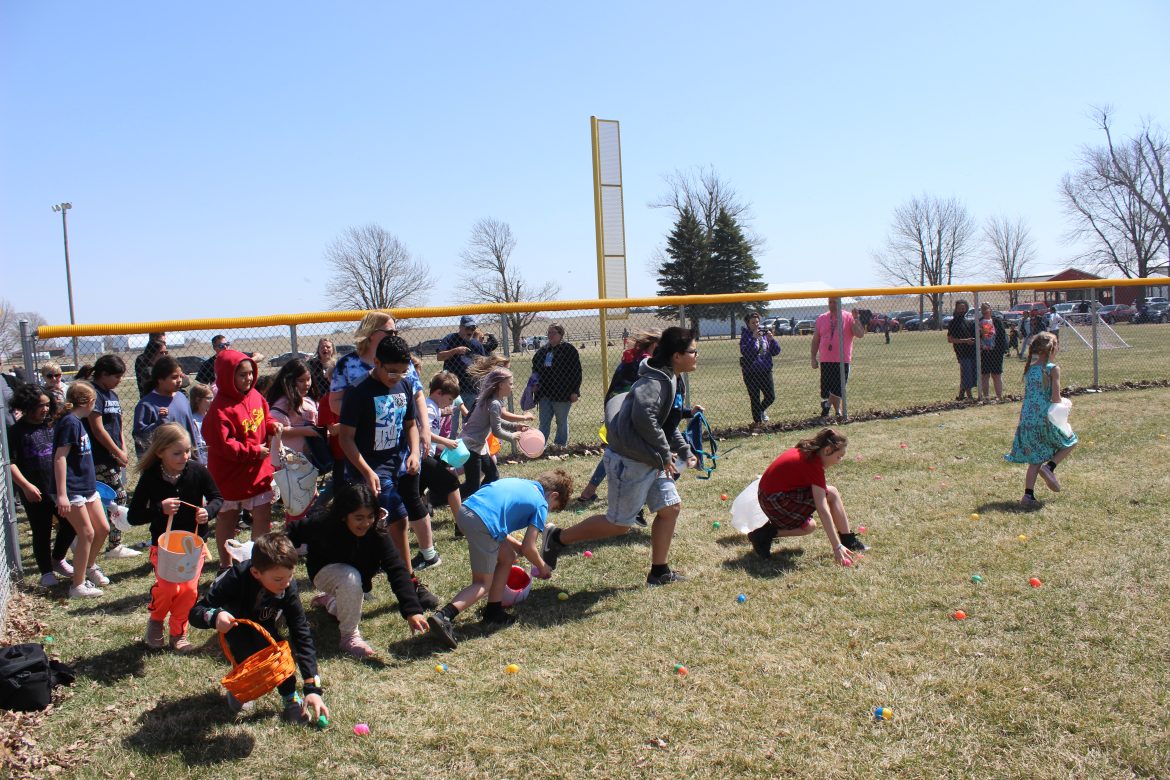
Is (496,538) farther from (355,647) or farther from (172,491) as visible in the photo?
(172,491)

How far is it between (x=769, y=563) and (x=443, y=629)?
2.42m

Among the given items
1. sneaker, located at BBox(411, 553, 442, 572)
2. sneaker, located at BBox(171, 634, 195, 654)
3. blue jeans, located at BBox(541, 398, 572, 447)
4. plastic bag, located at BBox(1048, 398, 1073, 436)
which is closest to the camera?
sneaker, located at BBox(171, 634, 195, 654)

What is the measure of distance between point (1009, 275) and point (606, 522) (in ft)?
233

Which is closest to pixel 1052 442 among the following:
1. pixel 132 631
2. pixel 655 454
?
pixel 655 454

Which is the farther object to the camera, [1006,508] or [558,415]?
[558,415]

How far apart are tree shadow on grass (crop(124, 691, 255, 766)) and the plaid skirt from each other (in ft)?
11.5

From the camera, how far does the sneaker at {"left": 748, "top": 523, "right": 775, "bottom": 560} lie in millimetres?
5871

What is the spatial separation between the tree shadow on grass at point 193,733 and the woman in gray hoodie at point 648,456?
225 cm

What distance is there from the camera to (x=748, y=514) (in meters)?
6.29

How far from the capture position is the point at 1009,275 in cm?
6700

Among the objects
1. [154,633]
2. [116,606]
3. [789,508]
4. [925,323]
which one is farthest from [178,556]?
[925,323]

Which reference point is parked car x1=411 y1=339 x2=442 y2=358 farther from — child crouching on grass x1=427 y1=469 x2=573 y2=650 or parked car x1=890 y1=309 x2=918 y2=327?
parked car x1=890 y1=309 x2=918 y2=327

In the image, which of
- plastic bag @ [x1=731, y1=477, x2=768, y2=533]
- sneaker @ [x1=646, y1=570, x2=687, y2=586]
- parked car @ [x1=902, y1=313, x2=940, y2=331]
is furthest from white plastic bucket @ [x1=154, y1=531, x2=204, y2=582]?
parked car @ [x1=902, y1=313, x2=940, y2=331]

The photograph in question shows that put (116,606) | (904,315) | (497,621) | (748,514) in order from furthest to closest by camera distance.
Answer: (904,315) → (748,514) → (116,606) → (497,621)
